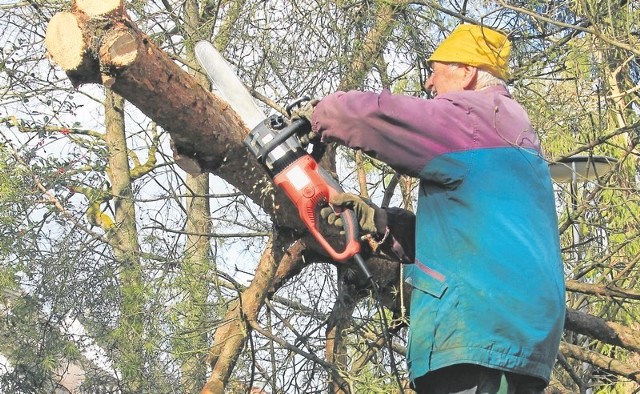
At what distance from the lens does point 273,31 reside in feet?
17.1

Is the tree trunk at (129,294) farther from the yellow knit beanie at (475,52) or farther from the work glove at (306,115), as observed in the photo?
the yellow knit beanie at (475,52)

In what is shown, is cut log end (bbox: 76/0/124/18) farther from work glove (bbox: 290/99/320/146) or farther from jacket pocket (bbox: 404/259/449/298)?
jacket pocket (bbox: 404/259/449/298)

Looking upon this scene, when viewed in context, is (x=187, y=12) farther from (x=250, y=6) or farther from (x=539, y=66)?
(x=539, y=66)

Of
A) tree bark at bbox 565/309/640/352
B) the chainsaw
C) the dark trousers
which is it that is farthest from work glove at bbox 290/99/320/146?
tree bark at bbox 565/309/640/352

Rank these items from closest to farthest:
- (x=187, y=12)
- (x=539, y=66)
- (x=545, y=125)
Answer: (x=545, y=125)
(x=539, y=66)
(x=187, y=12)

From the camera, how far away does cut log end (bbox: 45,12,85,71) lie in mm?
3240

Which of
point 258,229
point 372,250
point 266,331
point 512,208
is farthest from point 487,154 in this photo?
point 258,229

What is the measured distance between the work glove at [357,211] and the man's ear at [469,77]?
55 cm

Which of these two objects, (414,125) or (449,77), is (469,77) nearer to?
(449,77)

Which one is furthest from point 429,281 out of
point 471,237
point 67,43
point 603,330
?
point 603,330

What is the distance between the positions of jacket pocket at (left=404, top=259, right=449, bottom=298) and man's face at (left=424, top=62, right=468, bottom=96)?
0.67 meters

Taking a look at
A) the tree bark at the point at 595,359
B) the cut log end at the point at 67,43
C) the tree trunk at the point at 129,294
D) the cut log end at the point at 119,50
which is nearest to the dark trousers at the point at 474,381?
the cut log end at the point at 119,50

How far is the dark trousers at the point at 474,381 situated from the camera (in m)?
2.83

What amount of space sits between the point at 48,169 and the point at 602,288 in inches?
158
